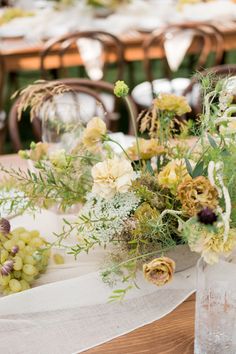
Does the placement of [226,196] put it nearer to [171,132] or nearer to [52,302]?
[52,302]

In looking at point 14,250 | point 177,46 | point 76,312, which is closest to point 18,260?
point 14,250

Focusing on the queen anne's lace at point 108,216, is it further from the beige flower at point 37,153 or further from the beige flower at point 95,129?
the beige flower at point 37,153

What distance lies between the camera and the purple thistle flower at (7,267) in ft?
3.88

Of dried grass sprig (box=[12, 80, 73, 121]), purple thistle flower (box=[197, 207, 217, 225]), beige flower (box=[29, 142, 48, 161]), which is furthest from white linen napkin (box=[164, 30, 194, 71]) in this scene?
purple thistle flower (box=[197, 207, 217, 225])

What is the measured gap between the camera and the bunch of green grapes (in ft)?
3.91

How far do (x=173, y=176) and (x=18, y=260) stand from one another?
0.33 meters

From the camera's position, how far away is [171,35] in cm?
335

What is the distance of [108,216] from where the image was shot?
1.16 meters

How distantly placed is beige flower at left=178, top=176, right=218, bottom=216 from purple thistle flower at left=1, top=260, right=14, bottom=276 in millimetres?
361

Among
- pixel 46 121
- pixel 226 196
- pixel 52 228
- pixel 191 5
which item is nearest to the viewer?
pixel 226 196

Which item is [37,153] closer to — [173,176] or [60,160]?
[60,160]

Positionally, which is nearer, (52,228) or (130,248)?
(130,248)

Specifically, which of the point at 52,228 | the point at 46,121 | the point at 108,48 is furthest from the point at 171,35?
the point at 52,228

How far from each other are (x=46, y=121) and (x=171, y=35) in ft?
5.98
